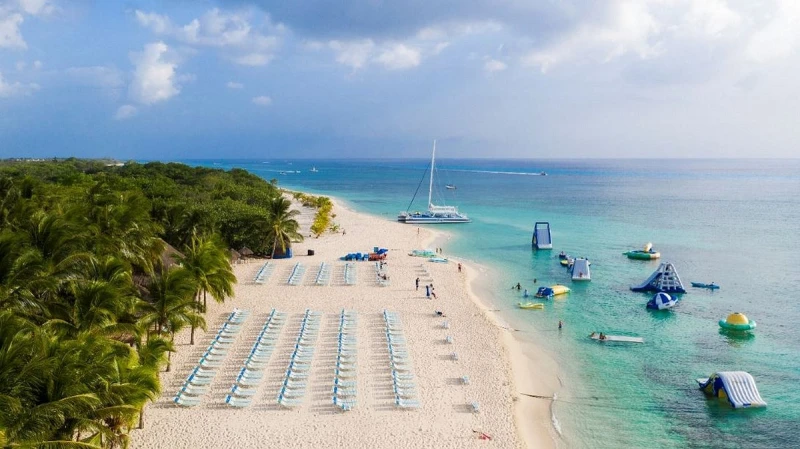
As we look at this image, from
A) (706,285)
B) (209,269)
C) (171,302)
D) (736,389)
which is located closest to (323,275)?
(209,269)

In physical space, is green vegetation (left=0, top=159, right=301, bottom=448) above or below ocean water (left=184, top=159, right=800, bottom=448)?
above

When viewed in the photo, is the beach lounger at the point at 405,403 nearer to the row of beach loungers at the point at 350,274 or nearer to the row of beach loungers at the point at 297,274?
the row of beach loungers at the point at 350,274

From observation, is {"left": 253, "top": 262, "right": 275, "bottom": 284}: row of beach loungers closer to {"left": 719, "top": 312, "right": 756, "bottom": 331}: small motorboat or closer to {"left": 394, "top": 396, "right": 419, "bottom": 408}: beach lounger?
{"left": 394, "top": 396, "right": 419, "bottom": 408}: beach lounger

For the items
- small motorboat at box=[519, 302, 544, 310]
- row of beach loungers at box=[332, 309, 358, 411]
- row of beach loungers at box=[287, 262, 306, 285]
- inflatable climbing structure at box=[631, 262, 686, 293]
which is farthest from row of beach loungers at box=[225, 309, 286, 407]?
inflatable climbing structure at box=[631, 262, 686, 293]

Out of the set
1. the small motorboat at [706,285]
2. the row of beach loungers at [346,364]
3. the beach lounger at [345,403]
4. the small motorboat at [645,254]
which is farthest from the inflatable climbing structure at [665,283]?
the beach lounger at [345,403]

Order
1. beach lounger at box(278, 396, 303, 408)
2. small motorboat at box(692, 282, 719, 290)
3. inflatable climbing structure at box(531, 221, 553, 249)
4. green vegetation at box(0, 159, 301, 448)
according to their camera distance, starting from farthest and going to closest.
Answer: inflatable climbing structure at box(531, 221, 553, 249)
small motorboat at box(692, 282, 719, 290)
beach lounger at box(278, 396, 303, 408)
green vegetation at box(0, 159, 301, 448)

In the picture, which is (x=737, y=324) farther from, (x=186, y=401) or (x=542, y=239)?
(x=186, y=401)
